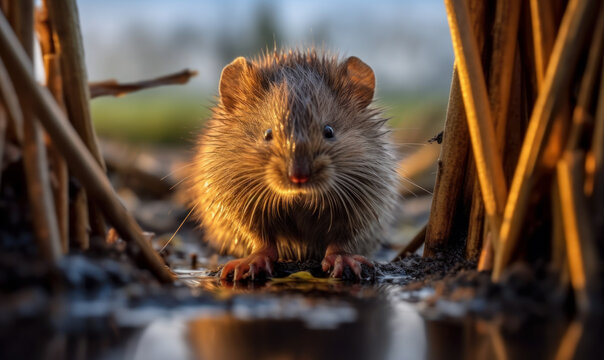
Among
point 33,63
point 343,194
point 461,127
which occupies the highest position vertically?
point 33,63

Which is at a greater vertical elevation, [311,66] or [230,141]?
[311,66]

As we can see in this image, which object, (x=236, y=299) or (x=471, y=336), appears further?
(x=236, y=299)

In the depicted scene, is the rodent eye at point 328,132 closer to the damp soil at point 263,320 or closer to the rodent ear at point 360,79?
the rodent ear at point 360,79

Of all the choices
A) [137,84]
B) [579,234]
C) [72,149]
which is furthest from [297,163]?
[579,234]

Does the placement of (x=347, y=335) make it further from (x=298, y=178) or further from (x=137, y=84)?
(x=137, y=84)

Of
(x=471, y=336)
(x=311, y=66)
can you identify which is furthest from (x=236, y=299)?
(x=311, y=66)

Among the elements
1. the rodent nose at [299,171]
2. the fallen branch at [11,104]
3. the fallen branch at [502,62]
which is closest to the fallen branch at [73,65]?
the fallen branch at [11,104]

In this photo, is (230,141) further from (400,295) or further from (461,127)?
(400,295)

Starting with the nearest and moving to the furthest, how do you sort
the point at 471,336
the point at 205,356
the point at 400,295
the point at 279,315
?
1. the point at 205,356
2. the point at 471,336
3. the point at 279,315
4. the point at 400,295
